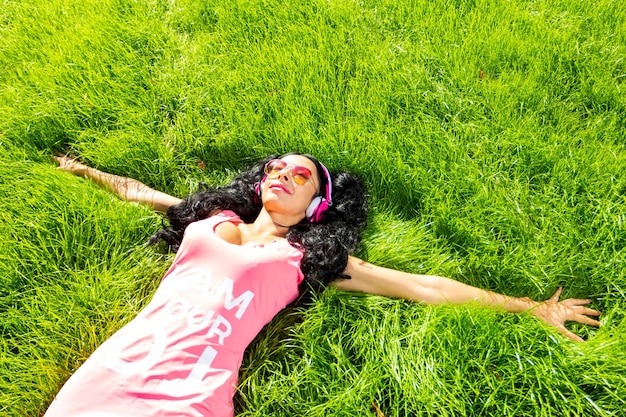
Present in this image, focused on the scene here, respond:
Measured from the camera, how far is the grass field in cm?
225

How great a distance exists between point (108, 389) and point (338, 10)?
10.3 ft

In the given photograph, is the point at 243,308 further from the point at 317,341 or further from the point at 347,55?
the point at 347,55

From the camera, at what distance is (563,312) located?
2434mm

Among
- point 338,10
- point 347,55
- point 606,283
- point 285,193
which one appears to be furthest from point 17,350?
point 606,283

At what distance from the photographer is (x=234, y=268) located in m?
2.20

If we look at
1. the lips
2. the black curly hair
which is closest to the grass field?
the black curly hair

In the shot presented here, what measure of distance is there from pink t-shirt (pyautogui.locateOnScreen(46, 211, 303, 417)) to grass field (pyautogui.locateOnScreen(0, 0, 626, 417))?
12.8 inches

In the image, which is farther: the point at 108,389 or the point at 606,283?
the point at 606,283

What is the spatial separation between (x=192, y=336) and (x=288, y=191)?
97 cm

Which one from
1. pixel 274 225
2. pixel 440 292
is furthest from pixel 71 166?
pixel 440 292

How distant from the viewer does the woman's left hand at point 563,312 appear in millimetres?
2396

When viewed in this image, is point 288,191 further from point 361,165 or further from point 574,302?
point 574,302

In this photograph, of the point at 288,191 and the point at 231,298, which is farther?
the point at 288,191

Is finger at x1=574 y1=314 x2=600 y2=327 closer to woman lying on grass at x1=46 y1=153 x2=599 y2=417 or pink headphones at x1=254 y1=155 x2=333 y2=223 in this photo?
woman lying on grass at x1=46 y1=153 x2=599 y2=417
